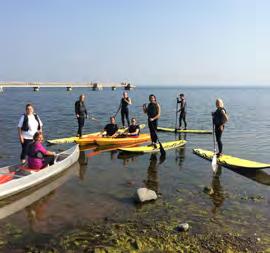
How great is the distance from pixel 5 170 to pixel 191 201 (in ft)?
19.3

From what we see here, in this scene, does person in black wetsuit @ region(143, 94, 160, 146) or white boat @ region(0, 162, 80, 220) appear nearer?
white boat @ region(0, 162, 80, 220)

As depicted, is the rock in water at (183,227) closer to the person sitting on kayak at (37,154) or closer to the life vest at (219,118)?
the person sitting on kayak at (37,154)

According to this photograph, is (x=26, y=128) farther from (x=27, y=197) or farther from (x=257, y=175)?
(x=257, y=175)

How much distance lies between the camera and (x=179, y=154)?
1526cm

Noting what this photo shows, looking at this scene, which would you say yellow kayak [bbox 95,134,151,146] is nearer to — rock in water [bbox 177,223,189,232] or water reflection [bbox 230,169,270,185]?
water reflection [bbox 230,169,270,185]

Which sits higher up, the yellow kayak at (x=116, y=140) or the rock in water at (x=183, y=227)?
the yellow kayak at (x=116, y=140)

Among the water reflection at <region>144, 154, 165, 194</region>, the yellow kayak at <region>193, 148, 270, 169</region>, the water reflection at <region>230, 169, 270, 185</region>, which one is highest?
the yellow kayak at <region>193, 148, 270, 169</region>

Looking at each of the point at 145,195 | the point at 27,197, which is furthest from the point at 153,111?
the point at 27,197

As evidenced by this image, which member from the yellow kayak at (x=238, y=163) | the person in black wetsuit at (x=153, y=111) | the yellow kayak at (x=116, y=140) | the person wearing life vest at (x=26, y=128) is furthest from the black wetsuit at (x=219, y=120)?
the person wearing life vest at (x=26, y=128)

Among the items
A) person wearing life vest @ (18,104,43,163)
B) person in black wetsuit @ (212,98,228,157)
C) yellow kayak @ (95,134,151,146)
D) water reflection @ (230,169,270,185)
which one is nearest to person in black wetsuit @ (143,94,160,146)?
yellow kayak @ (95,134,151,146)

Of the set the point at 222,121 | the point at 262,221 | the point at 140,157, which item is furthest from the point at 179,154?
the point at 262,221

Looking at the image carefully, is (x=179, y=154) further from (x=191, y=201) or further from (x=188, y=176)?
(x=191, y=201)

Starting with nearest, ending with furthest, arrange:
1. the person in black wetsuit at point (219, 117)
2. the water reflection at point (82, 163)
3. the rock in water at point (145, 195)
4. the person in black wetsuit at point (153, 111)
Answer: the rock in water at point (145, 195) → the water reflection at point (82, 163) → the person in black wetsuit at point (219, 117) → the person in black wetsuit at point (153, 111)

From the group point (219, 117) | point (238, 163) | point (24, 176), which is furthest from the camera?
point (219, 117)
